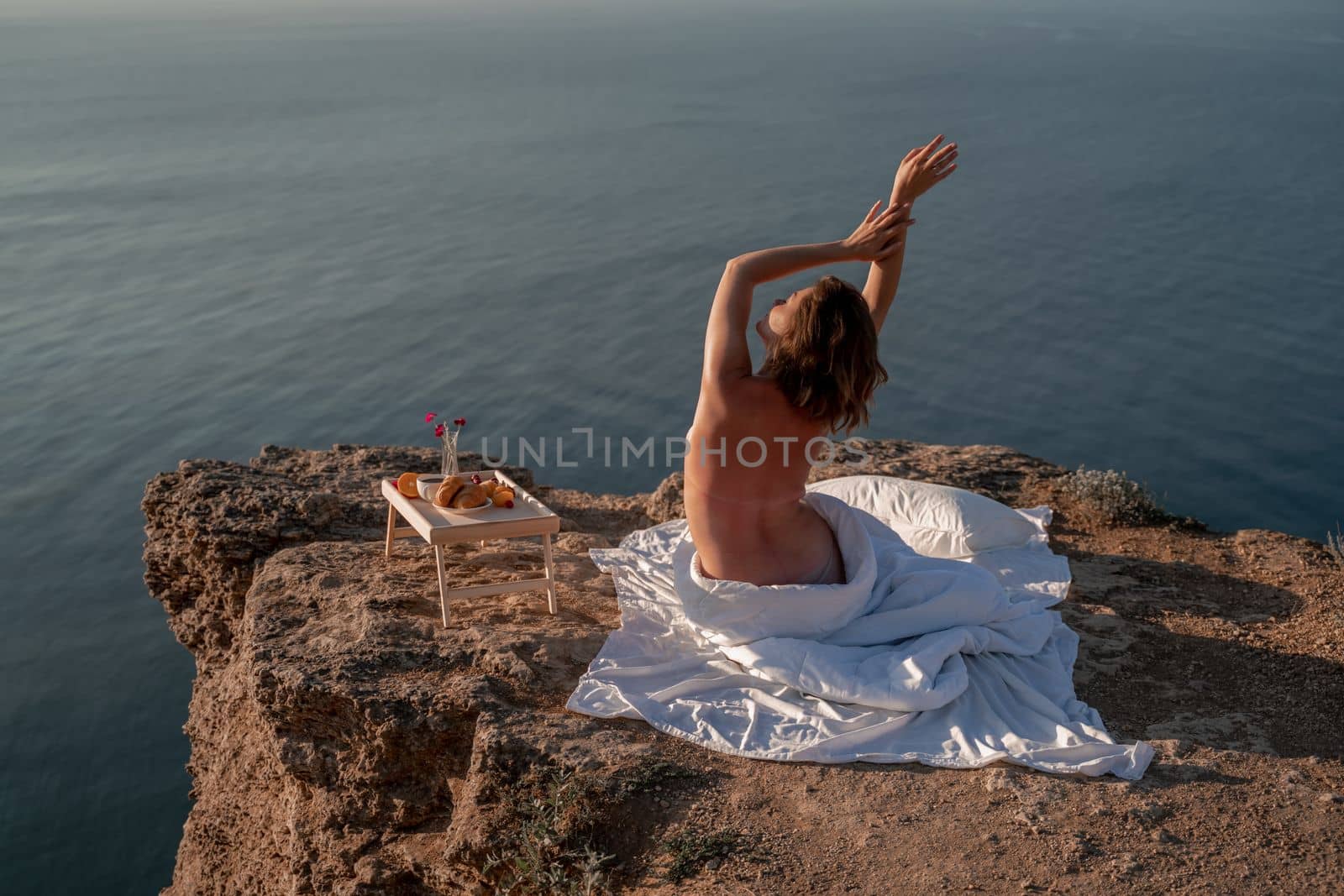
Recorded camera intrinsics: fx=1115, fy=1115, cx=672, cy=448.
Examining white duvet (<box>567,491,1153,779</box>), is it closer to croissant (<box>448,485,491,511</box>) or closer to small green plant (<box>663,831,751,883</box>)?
small green plant (<box>663,831,751,883</box>)

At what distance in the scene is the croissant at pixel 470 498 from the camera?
549 cm

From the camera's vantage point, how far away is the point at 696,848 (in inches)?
152

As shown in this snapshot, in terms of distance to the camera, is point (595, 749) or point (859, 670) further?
point (859, 670)

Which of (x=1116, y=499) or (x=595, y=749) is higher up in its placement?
(x=595, y=749)

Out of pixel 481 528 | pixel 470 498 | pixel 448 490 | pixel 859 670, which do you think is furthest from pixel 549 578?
pixel 859 670

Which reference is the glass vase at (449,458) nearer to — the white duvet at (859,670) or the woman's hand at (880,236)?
the white duvet at (859,670)

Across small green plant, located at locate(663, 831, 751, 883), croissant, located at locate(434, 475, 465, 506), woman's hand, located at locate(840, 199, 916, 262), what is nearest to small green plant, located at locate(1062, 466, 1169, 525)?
woman's hand, located at locate(840, 199, 916, 262)

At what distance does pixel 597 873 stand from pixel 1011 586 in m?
3.28

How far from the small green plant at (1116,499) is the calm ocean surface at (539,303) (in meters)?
6.25

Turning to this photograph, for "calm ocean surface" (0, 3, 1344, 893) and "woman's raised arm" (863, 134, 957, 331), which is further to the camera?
"calm ocean surface" (0, 3, 1344, 893)

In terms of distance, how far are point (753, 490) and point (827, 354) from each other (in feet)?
2.23

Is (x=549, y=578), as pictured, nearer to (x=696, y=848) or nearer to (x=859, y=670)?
(x=859, y=670)

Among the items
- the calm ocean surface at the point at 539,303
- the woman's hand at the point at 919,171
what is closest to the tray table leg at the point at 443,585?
the woman's hand at the point at 919,171

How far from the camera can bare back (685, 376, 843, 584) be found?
4.52 meters
